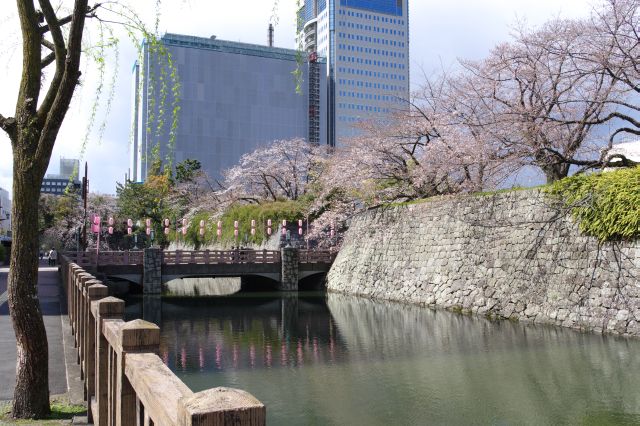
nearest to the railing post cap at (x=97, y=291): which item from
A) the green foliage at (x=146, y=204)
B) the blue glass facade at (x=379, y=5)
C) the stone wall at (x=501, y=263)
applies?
the stone wall at (x=501, y=263)

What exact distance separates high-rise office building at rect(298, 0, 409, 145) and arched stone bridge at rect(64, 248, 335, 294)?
52.0 m

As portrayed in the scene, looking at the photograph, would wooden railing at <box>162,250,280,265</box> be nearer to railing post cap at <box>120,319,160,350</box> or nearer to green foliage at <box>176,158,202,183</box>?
green foliage at <box>176,158,202,183</box>

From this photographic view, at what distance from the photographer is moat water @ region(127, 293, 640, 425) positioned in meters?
6.86

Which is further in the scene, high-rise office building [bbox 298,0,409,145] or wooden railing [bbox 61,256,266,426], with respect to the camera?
high-rise office building [bbox 298,0,409,145]

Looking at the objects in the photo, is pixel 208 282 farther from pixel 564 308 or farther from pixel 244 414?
pixel 244 414

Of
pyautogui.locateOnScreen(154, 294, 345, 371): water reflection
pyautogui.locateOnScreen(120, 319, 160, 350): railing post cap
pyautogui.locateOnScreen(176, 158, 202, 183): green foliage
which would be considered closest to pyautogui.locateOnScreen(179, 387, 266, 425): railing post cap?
pyautogui.locateOnScreen(120, 319, 160, 350): railing post cap

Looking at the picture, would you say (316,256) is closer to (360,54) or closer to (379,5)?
(360,54)

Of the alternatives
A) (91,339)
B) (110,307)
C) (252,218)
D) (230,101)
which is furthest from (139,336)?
(230,101)

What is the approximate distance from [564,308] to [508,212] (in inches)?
136

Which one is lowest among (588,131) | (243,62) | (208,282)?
(208,282)

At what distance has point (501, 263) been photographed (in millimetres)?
14781

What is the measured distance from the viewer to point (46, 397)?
454 centimetres

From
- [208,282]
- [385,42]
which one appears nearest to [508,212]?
[208,282]

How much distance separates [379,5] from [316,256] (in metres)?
65.5
